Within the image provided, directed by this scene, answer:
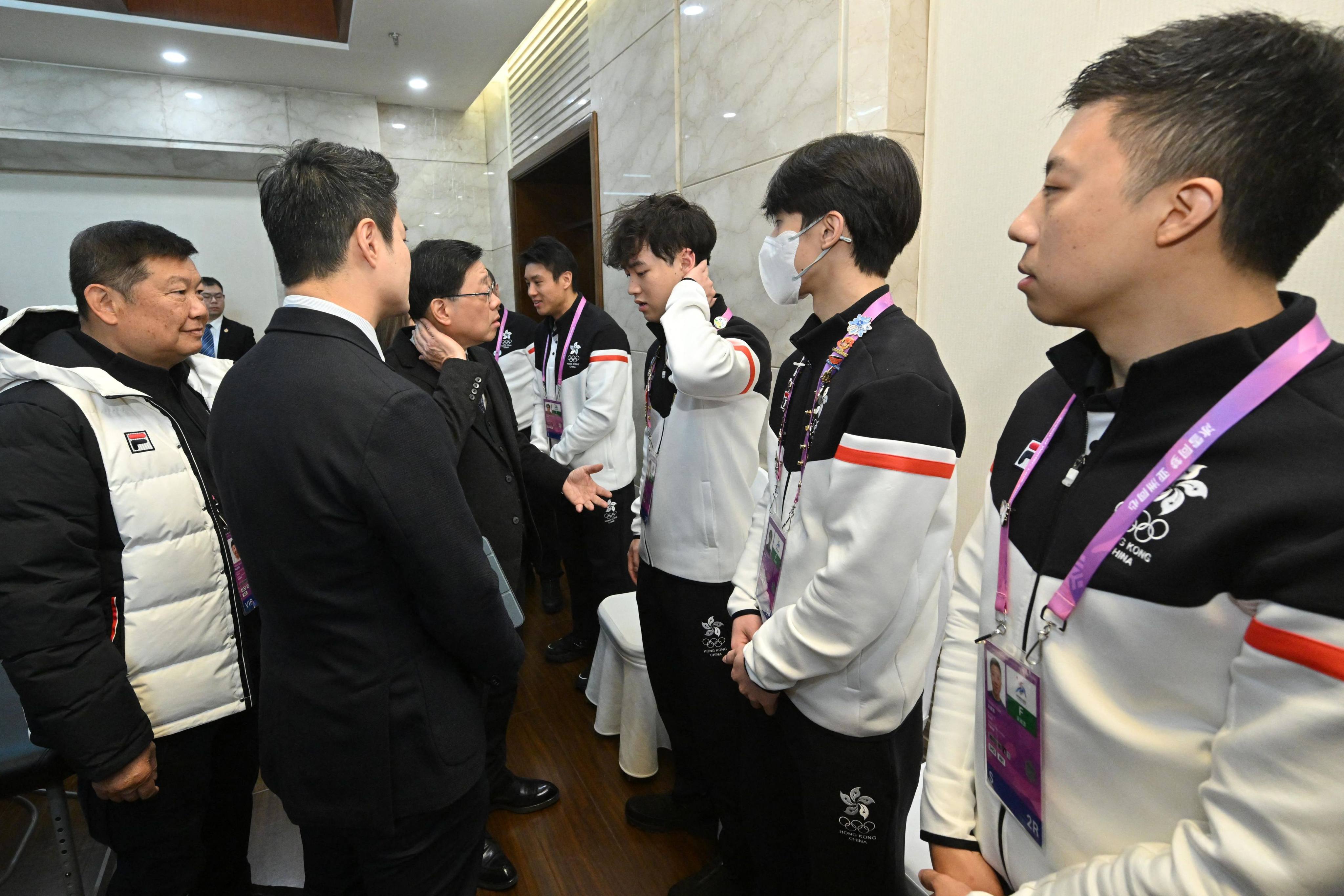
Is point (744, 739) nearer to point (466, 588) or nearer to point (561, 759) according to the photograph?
point (466, 588)

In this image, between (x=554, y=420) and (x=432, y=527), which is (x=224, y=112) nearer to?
(x=554, y=420)

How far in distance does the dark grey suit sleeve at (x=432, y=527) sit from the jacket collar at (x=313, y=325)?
0.15 metres

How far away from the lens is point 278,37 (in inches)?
155

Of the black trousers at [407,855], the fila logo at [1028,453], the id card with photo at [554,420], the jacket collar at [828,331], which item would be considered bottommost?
the black trousers at [407,855]

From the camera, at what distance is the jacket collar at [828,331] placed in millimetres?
1196

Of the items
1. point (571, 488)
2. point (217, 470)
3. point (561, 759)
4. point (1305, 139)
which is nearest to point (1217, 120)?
point (1305, 139)

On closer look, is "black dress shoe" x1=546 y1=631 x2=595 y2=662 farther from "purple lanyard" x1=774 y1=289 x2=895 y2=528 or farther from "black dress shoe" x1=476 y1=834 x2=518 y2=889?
"purple lanyard" x1=774 y1=289 x2=895 y2=528

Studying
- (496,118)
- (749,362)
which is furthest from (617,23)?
(749,362)

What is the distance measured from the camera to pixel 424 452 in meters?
1.05

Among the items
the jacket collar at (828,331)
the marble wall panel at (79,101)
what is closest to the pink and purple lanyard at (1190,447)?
the jacket collar at (828,331)

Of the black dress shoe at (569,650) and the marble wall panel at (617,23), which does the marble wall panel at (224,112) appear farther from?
the black dress shoe at (569,650)

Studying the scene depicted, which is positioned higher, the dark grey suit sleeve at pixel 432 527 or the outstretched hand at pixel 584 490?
the dark grey suit sleeve at pixel 432 527

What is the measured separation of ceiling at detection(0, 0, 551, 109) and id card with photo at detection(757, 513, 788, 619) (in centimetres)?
369

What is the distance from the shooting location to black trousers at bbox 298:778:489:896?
1161 millimetres
